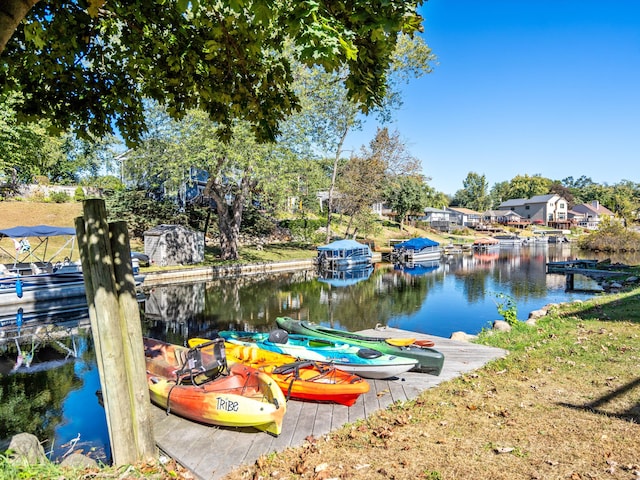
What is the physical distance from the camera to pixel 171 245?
2869 centimetres

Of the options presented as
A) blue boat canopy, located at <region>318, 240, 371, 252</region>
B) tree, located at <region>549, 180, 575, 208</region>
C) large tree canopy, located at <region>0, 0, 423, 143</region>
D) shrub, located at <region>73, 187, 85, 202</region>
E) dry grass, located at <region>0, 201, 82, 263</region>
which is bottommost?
blue boat canopy, located at <region>318, 240, 371, 252</region>

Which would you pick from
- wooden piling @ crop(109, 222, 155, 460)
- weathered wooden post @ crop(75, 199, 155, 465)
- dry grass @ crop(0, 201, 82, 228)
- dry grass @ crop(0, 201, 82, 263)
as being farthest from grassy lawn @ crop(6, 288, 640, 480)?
dry grass @ crop(0, 201, 82, 228)

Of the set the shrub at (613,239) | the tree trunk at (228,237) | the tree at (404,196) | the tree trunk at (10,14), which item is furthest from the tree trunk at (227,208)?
the shrub at (613,239)

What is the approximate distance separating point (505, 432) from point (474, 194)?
10410cm

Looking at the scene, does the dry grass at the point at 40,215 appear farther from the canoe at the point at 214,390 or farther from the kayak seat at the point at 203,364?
the kayak seat at the point at 203,364

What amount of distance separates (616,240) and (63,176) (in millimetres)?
67415

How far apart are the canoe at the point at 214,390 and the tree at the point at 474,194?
324ft

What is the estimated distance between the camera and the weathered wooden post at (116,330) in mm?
4707

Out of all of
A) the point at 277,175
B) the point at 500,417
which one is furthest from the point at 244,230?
the point at 500,417

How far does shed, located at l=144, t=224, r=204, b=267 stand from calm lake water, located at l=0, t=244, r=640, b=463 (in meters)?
4.81

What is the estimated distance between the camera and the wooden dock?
5.25 metres

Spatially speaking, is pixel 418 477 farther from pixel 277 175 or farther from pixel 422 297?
pixel 277 175

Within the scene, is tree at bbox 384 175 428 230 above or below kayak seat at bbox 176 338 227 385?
above

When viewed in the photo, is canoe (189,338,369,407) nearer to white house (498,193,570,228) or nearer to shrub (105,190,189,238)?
shrub (105,190,189,238)
